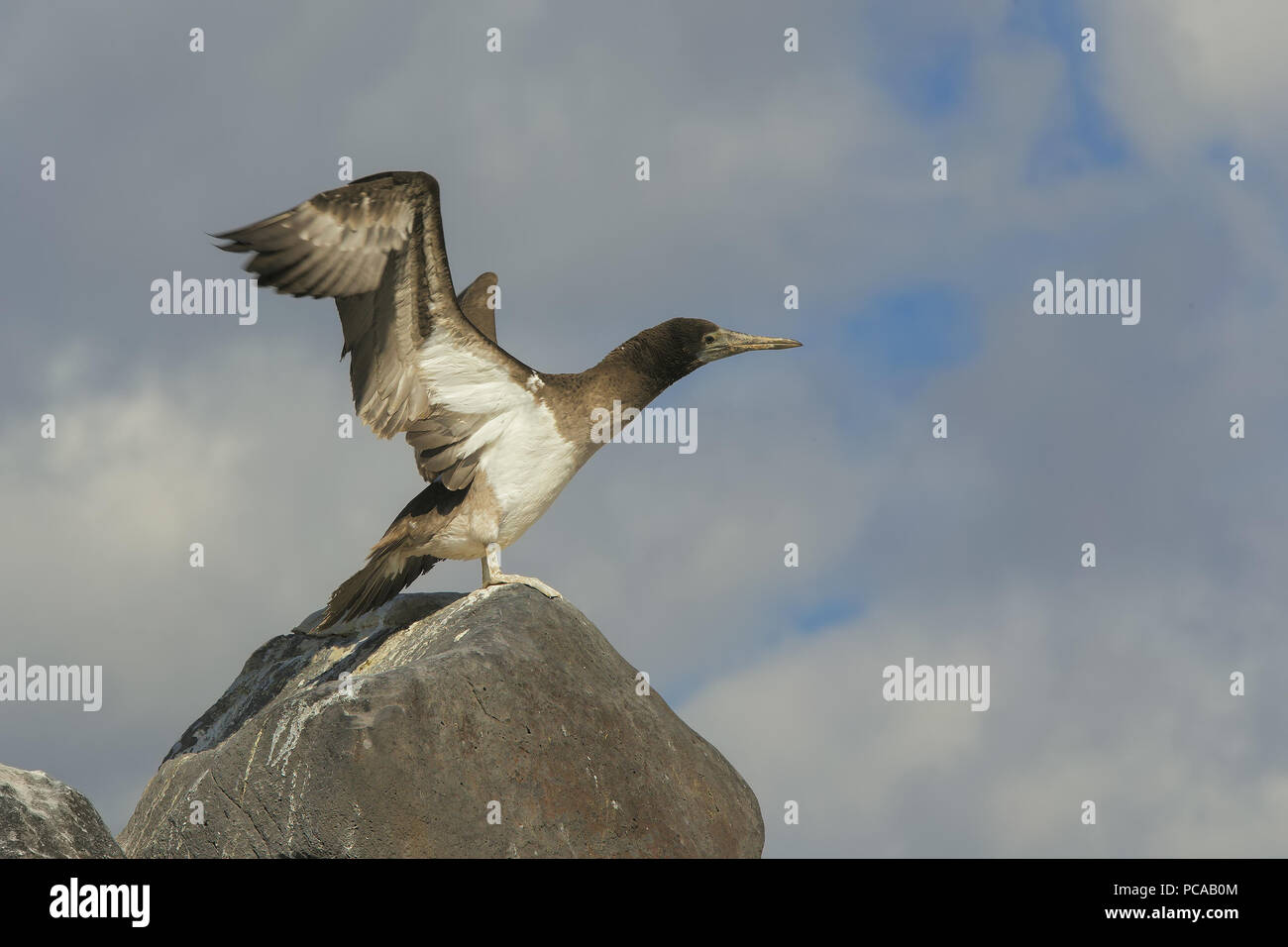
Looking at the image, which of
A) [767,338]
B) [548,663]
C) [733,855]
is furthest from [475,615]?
[767,338]

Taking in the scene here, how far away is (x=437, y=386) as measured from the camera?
457 inches

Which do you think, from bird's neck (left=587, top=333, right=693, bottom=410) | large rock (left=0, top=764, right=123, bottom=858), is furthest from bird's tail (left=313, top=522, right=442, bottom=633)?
large rock (left=0, top=764, right=123, bottom=858)

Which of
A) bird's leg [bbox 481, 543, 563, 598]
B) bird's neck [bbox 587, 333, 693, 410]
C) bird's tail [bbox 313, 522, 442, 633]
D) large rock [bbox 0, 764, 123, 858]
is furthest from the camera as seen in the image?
bird's neck [bbox 587, 333, 693, 410]

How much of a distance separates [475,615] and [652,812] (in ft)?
6.85

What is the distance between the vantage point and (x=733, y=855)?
10305mm

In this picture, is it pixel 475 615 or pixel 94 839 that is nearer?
pixel 94 839

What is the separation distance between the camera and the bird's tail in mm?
11711

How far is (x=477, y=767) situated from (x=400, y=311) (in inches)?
157

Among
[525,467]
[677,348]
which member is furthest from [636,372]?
[525,467]

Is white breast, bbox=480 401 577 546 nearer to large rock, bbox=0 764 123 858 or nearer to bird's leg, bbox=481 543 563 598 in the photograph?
bird's leg, bbox=481 543 563 598

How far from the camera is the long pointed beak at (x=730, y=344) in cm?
1229

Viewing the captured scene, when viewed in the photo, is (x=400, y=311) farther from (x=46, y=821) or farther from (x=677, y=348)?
(x=46, y=821)

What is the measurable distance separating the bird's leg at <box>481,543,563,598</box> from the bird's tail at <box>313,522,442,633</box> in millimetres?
693
